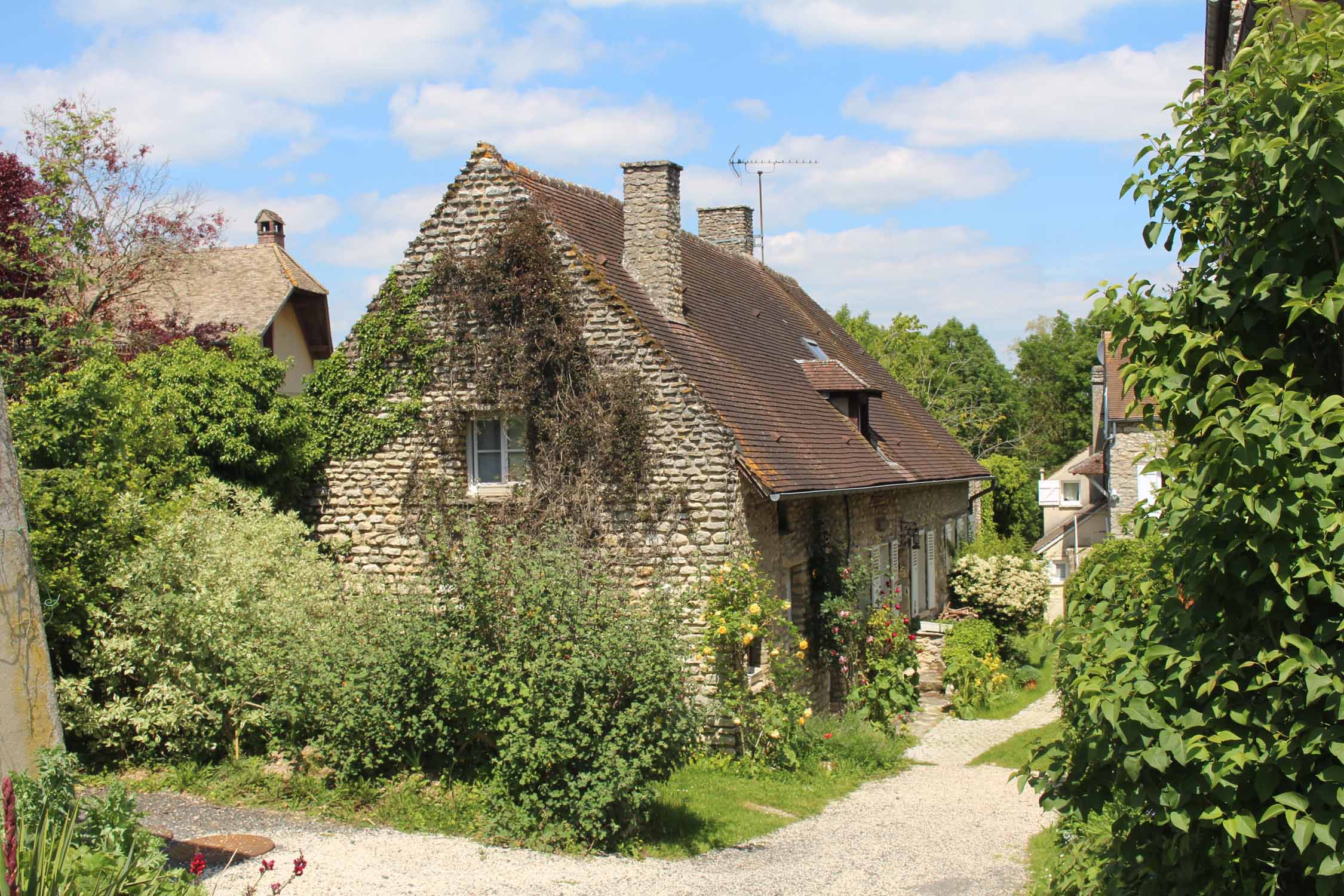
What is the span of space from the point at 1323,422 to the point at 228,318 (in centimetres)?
2631

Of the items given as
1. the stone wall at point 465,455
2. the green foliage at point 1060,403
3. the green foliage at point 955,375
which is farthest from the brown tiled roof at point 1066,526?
the stone wall at point 465,455

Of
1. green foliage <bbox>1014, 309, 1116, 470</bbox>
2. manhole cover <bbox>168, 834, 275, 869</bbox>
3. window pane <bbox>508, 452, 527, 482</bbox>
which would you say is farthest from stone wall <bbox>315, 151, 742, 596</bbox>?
green foliage <bbox>1014, 309, 1116, 470</bbox>

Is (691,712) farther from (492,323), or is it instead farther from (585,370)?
(492,323)

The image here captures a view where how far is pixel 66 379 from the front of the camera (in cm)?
1194

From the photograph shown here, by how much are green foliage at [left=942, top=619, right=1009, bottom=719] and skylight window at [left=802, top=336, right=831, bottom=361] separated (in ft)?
17.2

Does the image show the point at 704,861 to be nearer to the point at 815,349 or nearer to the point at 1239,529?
the point at 1239,529

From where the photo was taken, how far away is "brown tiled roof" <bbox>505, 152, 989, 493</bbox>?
13.2 meters

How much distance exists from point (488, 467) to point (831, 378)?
21.3 ft

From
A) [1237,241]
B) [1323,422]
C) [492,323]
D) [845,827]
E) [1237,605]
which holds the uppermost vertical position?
[492,323]

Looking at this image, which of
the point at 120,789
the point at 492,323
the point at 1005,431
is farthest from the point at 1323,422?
the point at 1005,431

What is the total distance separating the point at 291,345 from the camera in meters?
29.1

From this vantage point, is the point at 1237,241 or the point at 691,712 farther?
the point at 691,712

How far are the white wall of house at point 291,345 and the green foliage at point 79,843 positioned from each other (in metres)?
22.7

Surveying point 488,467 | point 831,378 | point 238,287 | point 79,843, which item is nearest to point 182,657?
point 488,467
